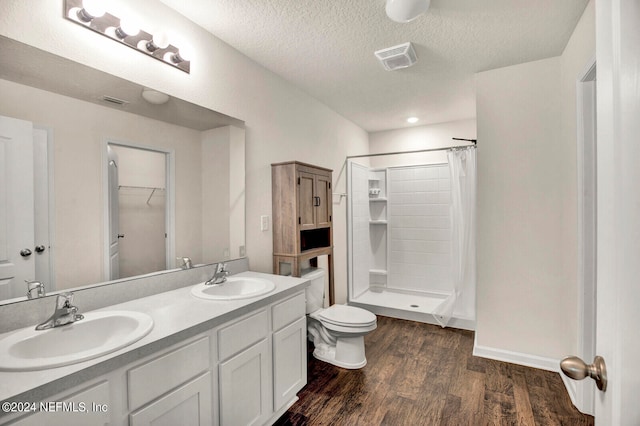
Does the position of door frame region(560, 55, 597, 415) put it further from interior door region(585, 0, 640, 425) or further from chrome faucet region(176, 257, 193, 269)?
chrome faucet region(176, 257, 193, 269)

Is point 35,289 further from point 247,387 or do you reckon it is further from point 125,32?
point 125,32

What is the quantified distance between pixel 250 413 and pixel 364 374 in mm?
1087

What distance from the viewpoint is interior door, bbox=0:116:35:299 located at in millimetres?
1161

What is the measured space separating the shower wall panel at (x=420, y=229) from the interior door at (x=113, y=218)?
3.47 m

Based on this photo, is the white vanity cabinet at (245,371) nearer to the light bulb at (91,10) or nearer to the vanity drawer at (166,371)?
the vanity drawer at (166,371)

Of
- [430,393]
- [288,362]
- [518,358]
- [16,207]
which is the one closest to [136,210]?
[16,207]

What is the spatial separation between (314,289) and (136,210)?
1.58m

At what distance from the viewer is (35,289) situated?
123 centimetres

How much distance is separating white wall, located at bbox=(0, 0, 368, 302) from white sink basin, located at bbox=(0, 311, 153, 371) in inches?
43.3

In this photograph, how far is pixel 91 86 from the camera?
141 cm

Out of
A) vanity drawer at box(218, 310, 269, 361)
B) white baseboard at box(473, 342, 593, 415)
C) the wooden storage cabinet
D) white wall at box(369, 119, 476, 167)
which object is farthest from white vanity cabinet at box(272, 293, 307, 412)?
white wall at box(369, 119, 476, 167)

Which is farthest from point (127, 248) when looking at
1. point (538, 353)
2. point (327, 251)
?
point (538, 353)

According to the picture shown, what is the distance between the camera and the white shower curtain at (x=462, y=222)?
303 centimetres

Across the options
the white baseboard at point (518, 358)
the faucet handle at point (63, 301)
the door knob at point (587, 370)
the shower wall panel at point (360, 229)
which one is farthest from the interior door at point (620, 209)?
the shower wall panel at point (360, 229)
